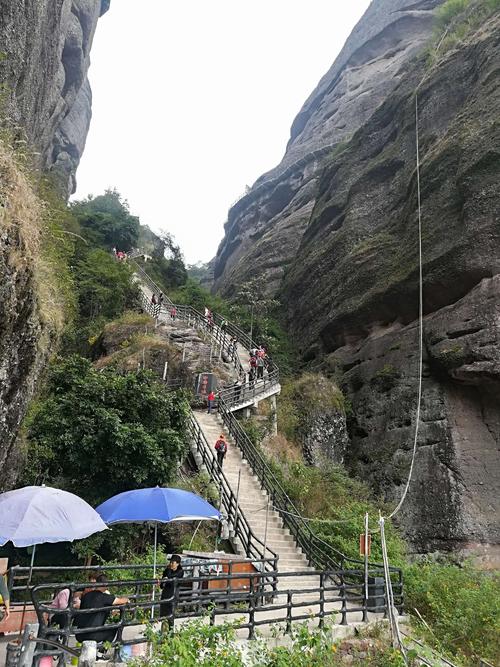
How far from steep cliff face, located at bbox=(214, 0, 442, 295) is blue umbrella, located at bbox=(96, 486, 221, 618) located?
116ft

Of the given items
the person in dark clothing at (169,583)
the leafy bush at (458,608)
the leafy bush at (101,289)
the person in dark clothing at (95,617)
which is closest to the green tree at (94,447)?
the person in dark clothing at (169,583)

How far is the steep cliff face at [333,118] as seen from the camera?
1955 inches

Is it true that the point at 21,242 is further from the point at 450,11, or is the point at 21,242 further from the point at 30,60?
the point at 450,11

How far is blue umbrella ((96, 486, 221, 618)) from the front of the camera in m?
6.96

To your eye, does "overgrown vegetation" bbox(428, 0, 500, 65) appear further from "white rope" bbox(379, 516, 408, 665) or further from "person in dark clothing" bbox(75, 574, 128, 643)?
"person in dark clothing" bbox(75, 574, 128, 643)

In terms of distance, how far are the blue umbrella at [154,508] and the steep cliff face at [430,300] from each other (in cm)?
956

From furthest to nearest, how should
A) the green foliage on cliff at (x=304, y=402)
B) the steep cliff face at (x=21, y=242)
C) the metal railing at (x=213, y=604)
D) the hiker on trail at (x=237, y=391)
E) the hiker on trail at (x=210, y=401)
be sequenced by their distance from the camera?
the hiker on trail at (x=237, y=391) → the green foliage on cliff at (x=304, y=402) → the hiker on trail at (x=210, y=401) → the steep cliff face at (x=21, y=242) → the metal railing at (x=213, y=604)

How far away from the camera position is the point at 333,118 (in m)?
56.6

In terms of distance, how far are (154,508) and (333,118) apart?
189 ft

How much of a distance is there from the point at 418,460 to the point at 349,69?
59663mm

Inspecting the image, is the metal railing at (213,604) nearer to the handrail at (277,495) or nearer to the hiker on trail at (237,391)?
the handrail at (277,495)

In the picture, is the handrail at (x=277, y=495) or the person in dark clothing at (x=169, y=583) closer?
the person in dark clothing at (x=169, y=583)

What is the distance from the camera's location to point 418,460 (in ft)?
51.6

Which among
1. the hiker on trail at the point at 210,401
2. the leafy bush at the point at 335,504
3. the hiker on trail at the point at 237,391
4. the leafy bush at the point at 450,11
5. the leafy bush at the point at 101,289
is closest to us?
the leafy bush at the point at 335,504
